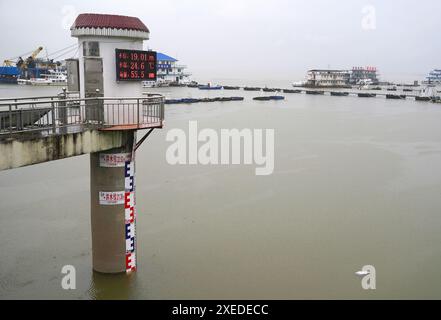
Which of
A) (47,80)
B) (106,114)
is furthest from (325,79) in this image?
(106,114)

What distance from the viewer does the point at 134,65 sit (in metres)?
7.94

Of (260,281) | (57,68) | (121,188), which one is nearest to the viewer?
(121,188)

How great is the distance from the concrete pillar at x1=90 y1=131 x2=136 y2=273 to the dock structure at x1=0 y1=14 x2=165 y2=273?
0.7 inches

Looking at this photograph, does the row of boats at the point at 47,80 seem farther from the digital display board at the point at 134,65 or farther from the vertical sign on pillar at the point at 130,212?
the digital display board at the point at 134,65

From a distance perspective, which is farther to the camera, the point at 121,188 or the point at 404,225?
the point at 404,225

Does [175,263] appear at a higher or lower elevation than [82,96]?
lower

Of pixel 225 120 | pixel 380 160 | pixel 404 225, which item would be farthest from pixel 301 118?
pixel 404 225

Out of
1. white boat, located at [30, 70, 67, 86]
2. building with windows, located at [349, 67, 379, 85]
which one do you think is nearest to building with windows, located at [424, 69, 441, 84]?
building with windows, located at [349, 67, 379, 85]

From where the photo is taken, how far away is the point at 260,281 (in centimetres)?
955

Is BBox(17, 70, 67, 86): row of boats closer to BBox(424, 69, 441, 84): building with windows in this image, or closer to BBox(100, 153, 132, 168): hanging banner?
BBox(100, 153, 132, 168): hanging banner

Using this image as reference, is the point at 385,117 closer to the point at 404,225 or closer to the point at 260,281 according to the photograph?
the point at 404,225

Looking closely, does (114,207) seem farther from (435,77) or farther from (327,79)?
(435,77)

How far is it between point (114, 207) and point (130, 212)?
35cm
